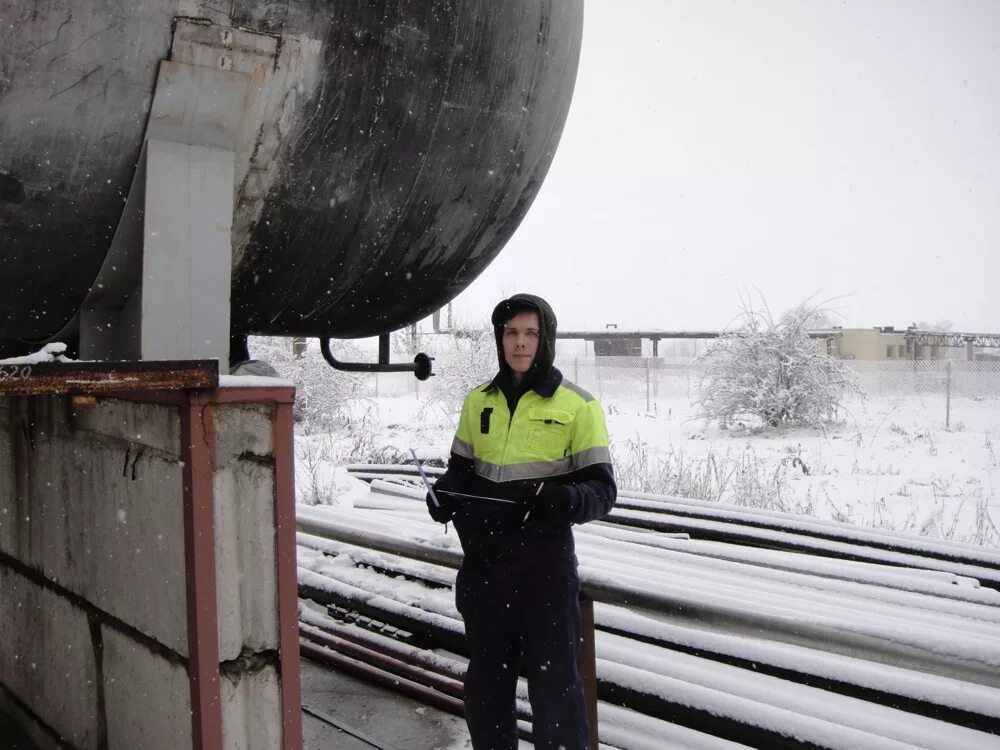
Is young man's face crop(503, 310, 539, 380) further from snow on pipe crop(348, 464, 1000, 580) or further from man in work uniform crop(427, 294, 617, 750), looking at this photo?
snow on pipe crop(348, 464, 1000, 580)

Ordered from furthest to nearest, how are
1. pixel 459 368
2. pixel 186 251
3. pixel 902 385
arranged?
pixel 902 385, pixel 459 368, pixel 186 251

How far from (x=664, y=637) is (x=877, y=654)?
63.7 inches

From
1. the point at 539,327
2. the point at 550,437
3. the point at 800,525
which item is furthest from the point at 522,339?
the point at 800,525

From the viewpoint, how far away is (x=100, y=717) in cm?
236

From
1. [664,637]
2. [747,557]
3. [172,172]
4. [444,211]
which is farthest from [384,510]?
[172,172]

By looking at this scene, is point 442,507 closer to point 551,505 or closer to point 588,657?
point 551,505

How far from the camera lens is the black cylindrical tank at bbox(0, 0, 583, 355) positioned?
1.74 meters

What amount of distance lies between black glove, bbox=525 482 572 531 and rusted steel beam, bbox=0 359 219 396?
0.92 meters

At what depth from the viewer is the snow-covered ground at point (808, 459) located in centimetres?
831

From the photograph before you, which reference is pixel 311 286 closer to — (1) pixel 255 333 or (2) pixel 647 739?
(1) pixel 255 333

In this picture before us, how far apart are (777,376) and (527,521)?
1340cm

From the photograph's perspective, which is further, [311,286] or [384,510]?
[384,510]

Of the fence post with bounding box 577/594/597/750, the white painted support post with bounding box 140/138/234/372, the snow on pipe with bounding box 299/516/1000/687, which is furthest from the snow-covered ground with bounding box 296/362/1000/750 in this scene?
the white painted support post with bounding box 140/138/234/372

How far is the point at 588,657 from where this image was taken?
2.46 metres
